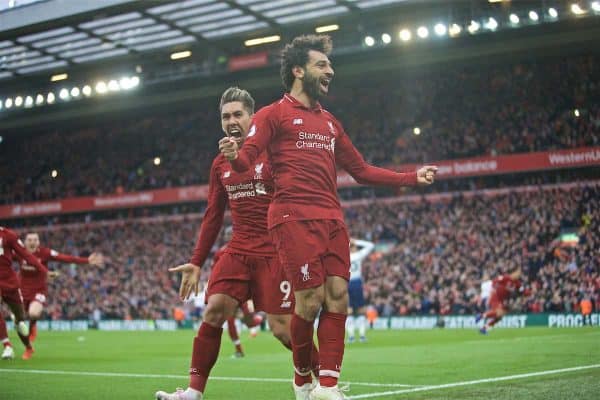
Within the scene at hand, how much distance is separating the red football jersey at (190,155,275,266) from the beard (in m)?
1.02

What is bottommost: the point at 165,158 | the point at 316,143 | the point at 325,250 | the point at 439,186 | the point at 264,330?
the point at 264,330

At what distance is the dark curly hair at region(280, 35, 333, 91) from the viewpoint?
18.6 feet

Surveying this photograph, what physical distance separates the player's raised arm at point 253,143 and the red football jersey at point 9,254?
919cm

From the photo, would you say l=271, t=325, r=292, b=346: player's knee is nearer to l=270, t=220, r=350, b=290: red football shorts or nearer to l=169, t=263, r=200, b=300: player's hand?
l=169, t=263, r=200, b=300: player's hand

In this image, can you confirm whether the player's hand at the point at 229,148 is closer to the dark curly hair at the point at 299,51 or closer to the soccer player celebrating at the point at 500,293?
the dark curly hair at the point at 299,51

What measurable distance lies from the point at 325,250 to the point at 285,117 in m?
0.91

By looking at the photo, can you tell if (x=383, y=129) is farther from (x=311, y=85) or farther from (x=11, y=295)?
(x=311, y=85)

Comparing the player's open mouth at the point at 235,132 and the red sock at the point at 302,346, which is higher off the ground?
the player's open mouth at the point at 235,132

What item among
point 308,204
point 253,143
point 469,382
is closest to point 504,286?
point 469,382

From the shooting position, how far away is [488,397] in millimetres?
6465

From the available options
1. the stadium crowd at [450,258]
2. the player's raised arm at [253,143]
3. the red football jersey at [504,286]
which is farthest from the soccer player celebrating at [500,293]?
the player's raised arm at [253,143]

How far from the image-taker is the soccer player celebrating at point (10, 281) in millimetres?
13586

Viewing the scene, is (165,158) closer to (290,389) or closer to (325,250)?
(290,389)

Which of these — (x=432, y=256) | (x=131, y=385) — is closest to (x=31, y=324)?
(x=131, y=385)
